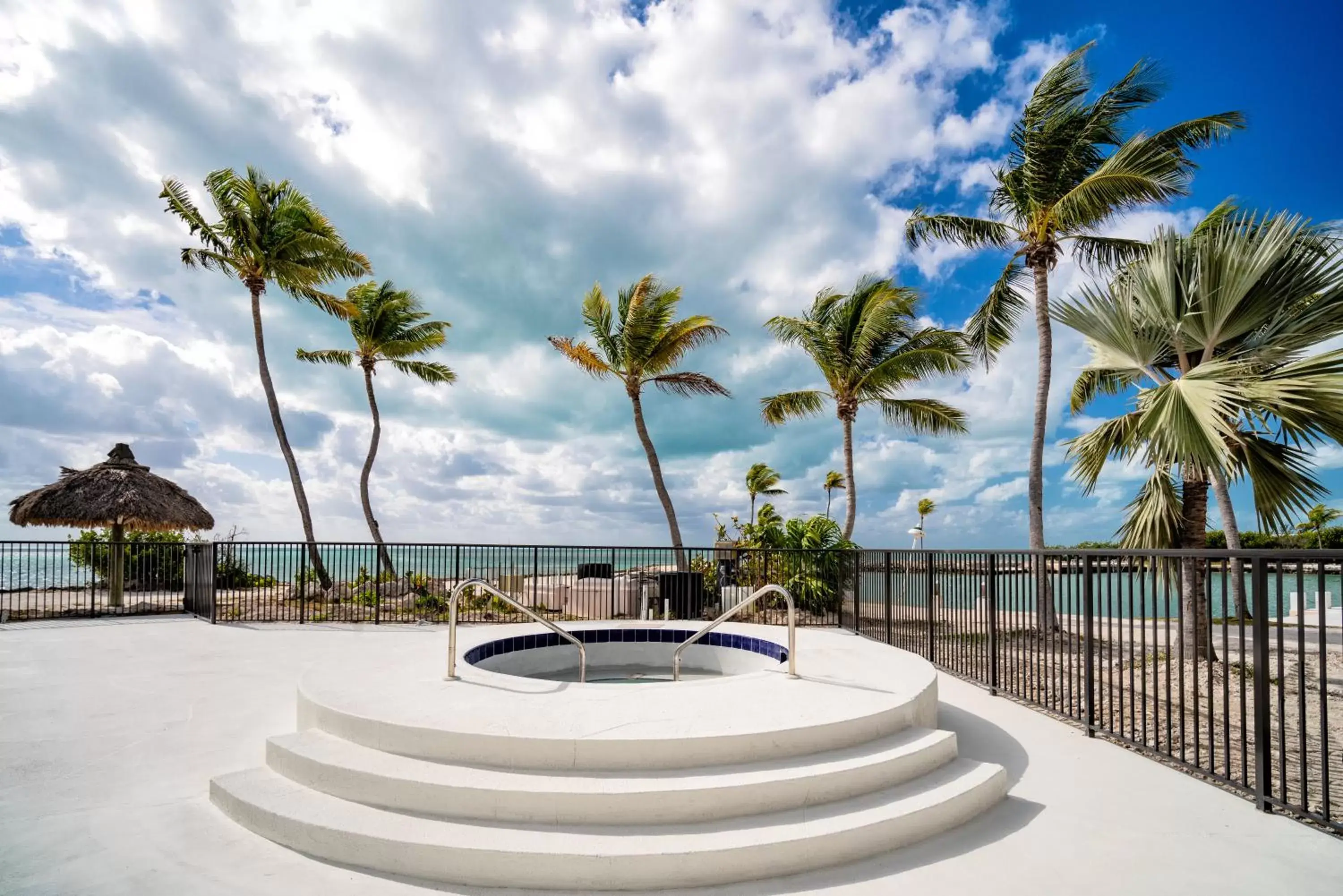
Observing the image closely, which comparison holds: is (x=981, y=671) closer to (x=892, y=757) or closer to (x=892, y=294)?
(x=892, y=757)

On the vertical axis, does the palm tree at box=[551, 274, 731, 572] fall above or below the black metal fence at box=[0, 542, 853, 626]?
above

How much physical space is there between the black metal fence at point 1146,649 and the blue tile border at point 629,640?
74.3 inches

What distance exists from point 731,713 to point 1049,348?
35.8ft

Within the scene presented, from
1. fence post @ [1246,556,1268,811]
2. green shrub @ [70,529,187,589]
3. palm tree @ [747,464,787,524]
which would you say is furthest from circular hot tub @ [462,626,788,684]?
palm tree @ [747,464,787,524]

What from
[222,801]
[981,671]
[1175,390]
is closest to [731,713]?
[222,801]

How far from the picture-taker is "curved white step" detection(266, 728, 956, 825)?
295cm

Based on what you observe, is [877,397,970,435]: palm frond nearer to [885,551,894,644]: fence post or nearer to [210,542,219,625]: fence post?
[885,551,894,644]: fence post

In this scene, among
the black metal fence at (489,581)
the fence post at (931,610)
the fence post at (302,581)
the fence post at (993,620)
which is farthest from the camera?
the black metal fence at (489,581)

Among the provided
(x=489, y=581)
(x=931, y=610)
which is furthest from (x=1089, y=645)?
(x=489, y=581)

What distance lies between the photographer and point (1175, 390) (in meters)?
6.70

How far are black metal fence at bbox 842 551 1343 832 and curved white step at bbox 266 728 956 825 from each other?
1.69 meters

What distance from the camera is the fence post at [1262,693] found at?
3.40 meters

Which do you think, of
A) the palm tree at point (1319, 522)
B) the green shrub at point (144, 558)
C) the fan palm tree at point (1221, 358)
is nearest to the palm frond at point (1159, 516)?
the fan palm tree at point (1221, 358)

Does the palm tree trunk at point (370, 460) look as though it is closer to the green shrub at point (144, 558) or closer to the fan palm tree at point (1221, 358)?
the green shrub at point (144, 558)
